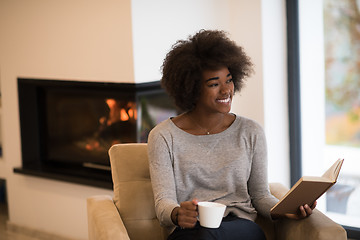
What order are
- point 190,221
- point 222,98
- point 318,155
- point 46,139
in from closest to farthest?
point 190,221 < point 222,98 < point 318,155 < point 46,139

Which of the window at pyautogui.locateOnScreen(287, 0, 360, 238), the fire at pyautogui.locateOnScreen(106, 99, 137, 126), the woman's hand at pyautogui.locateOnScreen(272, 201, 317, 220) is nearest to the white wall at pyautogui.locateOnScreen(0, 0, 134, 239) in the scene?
the fire at pyautogui.locateOnScreen(106, 99, 137, 126)

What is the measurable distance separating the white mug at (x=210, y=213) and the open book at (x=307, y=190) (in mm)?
265

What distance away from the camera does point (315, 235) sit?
70.9 inches

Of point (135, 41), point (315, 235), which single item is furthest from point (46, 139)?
point (315, 235)

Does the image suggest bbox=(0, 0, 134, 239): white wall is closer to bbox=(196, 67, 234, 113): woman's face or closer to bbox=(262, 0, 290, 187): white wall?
bbox=(262, 0, 290, 187): white wall

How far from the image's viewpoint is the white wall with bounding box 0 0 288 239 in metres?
2.95

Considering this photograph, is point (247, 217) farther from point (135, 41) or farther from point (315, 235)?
point (135, 41)

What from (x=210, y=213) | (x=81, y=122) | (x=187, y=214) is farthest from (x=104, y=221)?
(x=81, y=122)

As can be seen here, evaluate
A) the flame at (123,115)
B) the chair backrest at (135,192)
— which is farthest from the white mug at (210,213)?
the flame at (123,115)

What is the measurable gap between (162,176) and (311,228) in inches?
21.4

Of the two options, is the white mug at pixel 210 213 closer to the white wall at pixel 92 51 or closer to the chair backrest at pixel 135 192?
the chair backrest at pixel 135 192

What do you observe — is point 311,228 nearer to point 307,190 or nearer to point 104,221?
point 307,190

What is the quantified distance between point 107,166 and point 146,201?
1.24 metres

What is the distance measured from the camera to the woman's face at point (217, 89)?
6.52 feet
